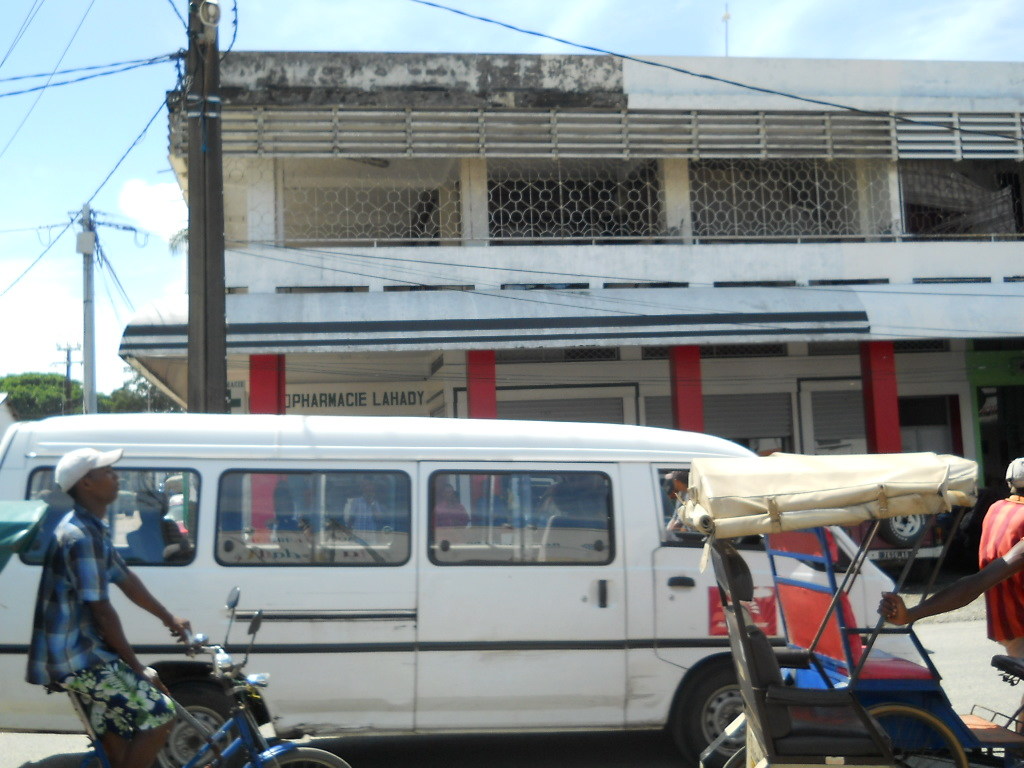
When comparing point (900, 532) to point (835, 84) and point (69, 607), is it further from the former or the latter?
point (69, 607)

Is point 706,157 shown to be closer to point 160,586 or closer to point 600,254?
point 600,254

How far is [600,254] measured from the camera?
50.9 ft

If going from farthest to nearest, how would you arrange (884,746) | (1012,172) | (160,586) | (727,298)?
(1012,172) < (727,298) < (160,586) < (884,746)

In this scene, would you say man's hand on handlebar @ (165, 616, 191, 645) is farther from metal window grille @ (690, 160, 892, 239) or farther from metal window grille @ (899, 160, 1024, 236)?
metal window grille @ (899, 160, 1024, 236)

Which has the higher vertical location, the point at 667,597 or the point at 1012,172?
the point at 1012,172

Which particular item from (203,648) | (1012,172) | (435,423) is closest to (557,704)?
(435,423)

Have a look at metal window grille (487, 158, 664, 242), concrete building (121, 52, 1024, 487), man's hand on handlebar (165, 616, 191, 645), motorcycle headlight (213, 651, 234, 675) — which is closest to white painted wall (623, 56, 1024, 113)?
concrete building (121, 52, 1024, 487)

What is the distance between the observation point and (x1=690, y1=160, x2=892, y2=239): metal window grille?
16.9m

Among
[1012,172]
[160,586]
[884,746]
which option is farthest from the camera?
[1012,172]

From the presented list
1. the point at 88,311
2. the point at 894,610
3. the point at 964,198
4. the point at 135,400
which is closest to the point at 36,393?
the point at 135,400

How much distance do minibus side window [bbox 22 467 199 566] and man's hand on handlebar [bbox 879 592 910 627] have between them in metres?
3.55

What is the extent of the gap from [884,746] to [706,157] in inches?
500

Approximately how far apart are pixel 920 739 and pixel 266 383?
11407mm

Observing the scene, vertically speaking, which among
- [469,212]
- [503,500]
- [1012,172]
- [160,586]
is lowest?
[160,586]
